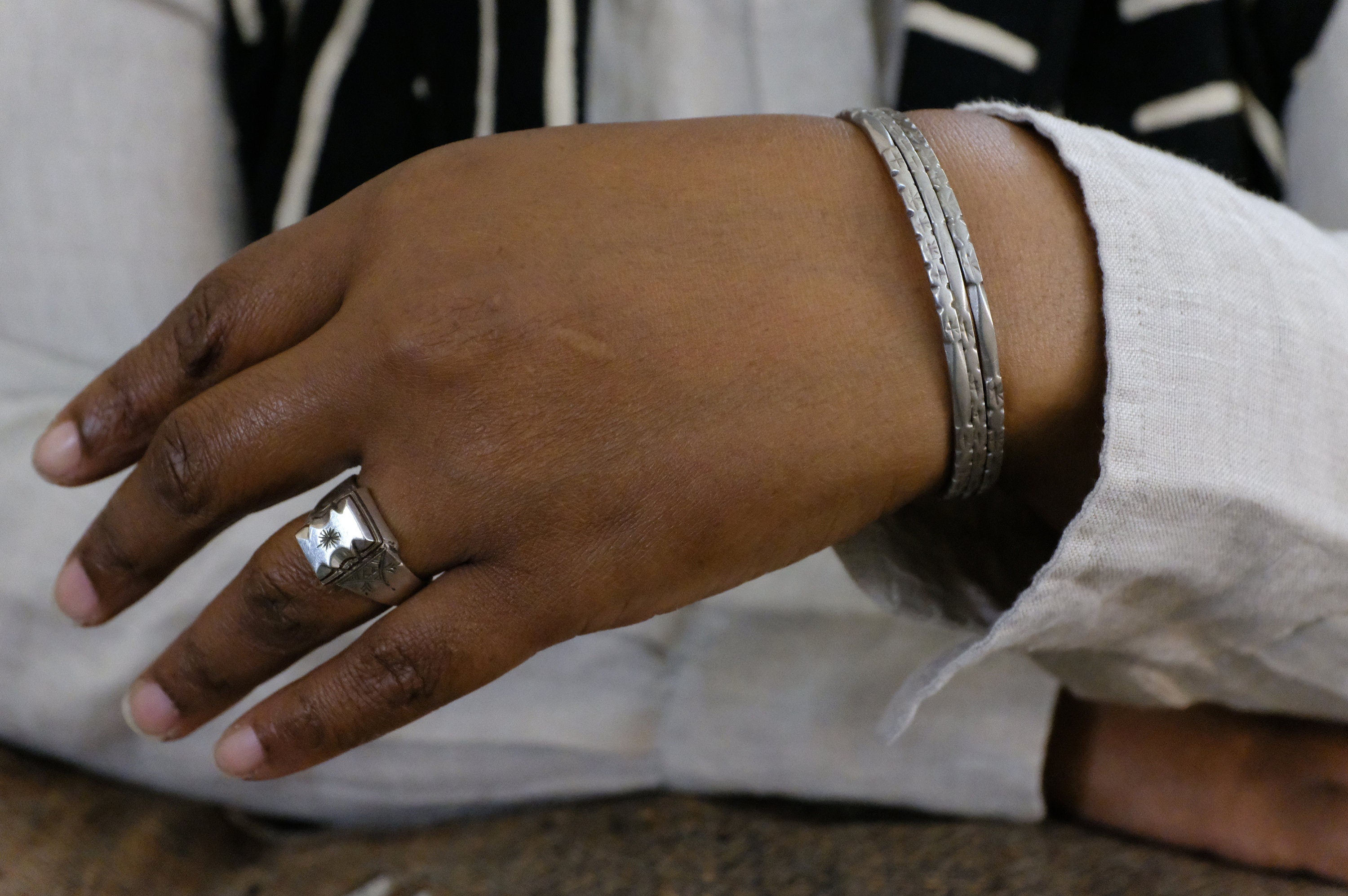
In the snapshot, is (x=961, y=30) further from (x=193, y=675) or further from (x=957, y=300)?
(x=193, y=675)

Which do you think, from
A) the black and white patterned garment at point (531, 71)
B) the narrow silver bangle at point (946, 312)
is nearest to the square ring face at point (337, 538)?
the narrow silver bangle at point (946, 312)

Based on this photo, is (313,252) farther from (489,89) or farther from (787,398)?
(489,89)

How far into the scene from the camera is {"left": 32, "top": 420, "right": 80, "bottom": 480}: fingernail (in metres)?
0.45

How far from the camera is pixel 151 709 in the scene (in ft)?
1.48

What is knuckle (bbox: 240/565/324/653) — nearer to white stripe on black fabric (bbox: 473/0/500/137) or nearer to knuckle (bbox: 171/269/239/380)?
knuckle (bbox: 171/269/239/380)

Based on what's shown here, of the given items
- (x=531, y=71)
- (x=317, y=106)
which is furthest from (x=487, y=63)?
(x=317, y=106)

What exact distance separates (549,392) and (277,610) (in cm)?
17

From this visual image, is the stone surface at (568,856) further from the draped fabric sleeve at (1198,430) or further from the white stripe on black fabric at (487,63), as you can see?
the white stripe on black fabric at (487,63)

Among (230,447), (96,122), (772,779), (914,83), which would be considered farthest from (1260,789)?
(96,122)

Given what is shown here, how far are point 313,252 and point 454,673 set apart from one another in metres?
0.21

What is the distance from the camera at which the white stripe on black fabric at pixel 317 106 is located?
0.73m

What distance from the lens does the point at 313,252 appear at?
0.43 meters

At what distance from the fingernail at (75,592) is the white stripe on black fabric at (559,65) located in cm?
47

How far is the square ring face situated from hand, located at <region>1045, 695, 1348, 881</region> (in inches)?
23.3
